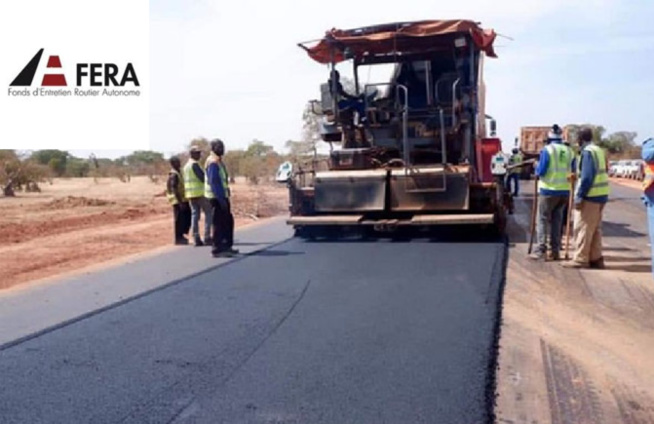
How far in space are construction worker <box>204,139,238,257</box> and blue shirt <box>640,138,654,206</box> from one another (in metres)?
4.95

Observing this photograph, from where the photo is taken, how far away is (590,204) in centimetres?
Answer: 769

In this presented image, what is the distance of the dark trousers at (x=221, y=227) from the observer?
29.1 ft

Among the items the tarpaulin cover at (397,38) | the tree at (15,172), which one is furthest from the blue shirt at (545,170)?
the tree at (15,172)

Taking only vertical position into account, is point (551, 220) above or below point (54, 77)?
below

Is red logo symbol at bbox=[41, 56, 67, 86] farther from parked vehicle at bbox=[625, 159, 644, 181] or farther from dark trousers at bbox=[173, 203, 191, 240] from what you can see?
parked vehicle at bbox=[625, 159, 644, 181]

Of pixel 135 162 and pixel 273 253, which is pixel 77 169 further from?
pixel 273 253

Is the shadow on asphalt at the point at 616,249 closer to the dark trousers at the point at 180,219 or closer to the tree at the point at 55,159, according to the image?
the dark trousers at the point at 180,219

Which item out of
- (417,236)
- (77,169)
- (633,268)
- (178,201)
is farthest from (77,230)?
(77,169)

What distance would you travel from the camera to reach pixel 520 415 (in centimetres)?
357

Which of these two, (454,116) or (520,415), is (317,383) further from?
(454,116)

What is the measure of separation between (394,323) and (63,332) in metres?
2.38

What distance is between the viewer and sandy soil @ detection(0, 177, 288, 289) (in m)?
9.63

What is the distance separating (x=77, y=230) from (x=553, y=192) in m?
10.0

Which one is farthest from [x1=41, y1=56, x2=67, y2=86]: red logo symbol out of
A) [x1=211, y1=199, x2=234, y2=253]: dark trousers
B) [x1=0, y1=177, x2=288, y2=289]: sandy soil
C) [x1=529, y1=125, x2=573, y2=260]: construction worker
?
[x1=529, y1=125, x2=573, y2=260]: construction worker
